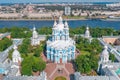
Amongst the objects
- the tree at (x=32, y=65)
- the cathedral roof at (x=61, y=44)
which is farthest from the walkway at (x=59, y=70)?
the cathedral roof at (x=61, y=44)

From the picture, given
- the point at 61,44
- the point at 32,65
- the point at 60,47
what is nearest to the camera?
the point at 32,65

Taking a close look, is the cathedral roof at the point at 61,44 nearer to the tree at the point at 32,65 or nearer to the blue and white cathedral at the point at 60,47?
the blue and white cathedral at the point at 60,47

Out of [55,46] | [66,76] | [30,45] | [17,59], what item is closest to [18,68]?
[17,59]

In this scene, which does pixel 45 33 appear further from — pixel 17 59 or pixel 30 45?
pixel 17 59

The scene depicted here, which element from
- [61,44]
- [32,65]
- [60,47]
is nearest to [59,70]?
[32,65]

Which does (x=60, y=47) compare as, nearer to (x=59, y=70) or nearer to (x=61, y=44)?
(x=61, y=44)

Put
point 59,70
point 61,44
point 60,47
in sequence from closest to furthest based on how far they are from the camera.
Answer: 1. point 59,70
2. point 60,47
3. point 61,44

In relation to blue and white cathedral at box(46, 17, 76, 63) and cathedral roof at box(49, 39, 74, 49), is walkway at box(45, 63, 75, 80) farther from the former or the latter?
cathedral roof at box(49, 39, 74, 49)

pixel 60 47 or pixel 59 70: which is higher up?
pixel 60 47
